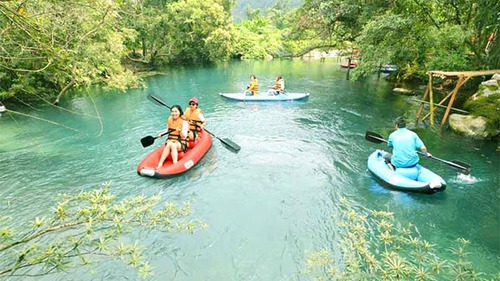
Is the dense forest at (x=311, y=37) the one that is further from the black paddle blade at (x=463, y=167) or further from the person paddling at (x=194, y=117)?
the black paddle blade at (x=463, y=167)

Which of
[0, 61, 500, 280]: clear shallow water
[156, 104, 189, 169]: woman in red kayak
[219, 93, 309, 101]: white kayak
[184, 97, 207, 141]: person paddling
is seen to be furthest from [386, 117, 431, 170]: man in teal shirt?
[219, 93, 309, 101]: white kayak

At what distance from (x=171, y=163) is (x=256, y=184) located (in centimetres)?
175

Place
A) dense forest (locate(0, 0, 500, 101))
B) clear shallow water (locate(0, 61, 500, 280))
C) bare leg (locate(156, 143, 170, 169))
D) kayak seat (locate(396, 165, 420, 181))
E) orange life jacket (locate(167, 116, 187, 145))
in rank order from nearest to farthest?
dense forest (locate(0, 0, 500, 101)) → clear shallow water (locate(0, 61, 500, 280)) → kayak seat (locate(396, 165, 420, 181)) → bare leg (locate(156, 143, 170, 169)) → orange life jacket (locate(167, 116, 187, 145))

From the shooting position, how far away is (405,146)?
5496 mm

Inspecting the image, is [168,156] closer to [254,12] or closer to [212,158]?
[212,158]

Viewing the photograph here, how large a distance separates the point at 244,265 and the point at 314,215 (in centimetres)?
162

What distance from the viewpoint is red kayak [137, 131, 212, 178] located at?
586cm

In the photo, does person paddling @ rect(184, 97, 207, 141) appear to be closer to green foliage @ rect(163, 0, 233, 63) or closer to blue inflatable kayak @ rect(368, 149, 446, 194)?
blue inflatable kayak @ rect(368, 149, 446, 194)

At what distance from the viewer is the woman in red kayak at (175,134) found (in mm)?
6195

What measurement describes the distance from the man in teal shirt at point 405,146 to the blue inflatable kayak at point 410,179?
132 mm

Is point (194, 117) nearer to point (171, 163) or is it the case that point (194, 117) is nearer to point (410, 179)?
point (171, 163)

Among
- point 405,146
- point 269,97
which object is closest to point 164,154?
point 405,146

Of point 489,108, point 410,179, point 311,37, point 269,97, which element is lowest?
point 410,179

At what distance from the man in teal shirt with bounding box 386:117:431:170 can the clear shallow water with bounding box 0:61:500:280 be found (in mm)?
585
